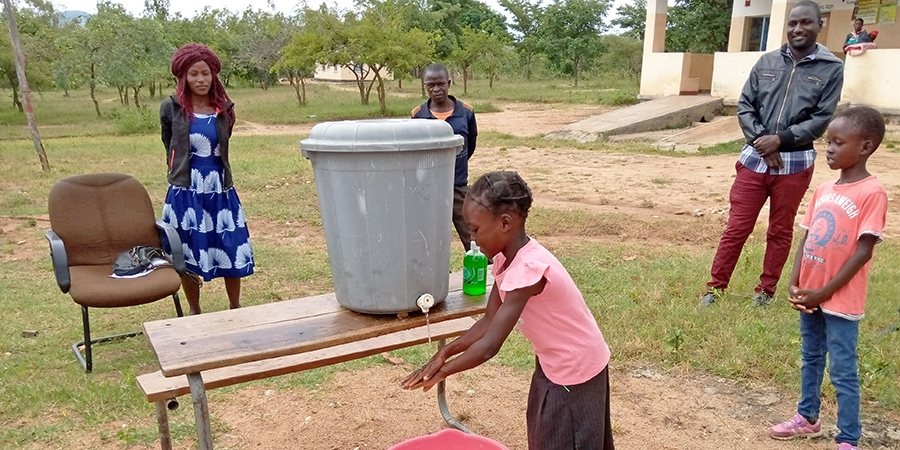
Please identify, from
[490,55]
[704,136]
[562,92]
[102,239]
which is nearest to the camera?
[102,239]

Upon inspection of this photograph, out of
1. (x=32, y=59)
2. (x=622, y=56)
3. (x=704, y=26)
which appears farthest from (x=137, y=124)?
(x=622, y=56)

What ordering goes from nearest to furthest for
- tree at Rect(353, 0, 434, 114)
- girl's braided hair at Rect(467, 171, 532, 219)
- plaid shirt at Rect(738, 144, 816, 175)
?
girl's braided hair at Rect(467, 171, 532, 219)
plaid shirt at Rect(738, 144, 816, 175)
tree at Rect(353, 0, 434, 114)

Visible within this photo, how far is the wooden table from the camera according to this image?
1873 mm

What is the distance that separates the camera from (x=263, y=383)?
3.42 meters

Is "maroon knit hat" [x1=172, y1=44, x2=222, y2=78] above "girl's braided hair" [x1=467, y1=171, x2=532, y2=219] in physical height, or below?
above

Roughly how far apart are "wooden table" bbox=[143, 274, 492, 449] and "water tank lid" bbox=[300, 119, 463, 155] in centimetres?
55

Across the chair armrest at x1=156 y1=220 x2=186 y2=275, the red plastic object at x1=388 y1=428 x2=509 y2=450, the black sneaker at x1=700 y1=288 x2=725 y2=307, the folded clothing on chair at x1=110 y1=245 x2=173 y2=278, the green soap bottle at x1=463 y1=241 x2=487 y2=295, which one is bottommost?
the black sneaker at x1=700 y1=288 x2=725 y2=307

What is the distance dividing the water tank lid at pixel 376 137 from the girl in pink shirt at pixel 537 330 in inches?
8.7

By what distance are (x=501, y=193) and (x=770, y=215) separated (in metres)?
2.93

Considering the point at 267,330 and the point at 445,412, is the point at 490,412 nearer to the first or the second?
the point at 445,412

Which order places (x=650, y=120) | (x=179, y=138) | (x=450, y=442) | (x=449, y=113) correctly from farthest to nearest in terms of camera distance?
(x=650, y=120) → (x=449, y=113) → (x=179, y=138) → (x=450, y=442)

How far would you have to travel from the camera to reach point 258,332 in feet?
6.68

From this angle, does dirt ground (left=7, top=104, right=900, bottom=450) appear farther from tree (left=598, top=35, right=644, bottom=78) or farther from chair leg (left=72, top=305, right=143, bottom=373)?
tree (left=598, top=35, right=644, bottom=78)

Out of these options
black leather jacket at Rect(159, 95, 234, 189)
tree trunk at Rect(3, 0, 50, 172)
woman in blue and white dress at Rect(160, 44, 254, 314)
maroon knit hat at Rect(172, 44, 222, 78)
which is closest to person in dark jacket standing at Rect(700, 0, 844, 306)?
woman in blue and white dress at Rect(160, 44, 254, 314)
